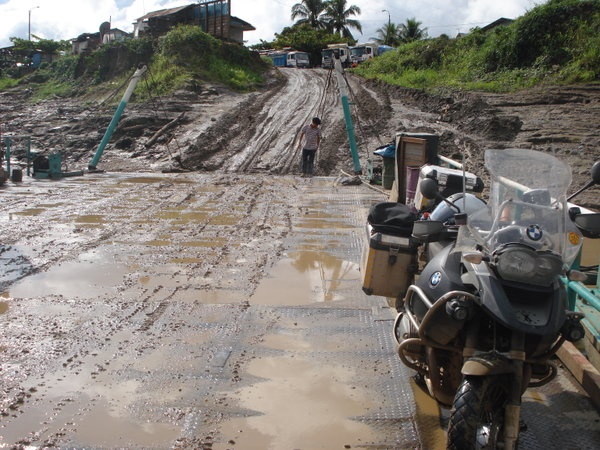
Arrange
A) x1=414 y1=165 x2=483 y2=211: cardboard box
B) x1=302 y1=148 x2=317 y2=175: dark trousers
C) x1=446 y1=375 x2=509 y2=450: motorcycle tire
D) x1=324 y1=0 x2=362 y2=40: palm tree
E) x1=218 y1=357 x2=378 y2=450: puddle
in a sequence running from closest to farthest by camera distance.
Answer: x1=446 y1=375 x2=509 y2=450: motorcycle tire, x1=218 y1=357 x2=378 y2=450: puddle, x1=414 y1=165 x2=483 y2=211: cardboard box, x1=302 y1=148 x2=317 y2=175: dark trousers, x1=324 y1=0 x2=362 y2=40: palm tree

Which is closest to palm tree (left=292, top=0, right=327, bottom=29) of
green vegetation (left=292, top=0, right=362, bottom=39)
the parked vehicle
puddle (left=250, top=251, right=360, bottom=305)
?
green vegetation (left=292, top=0, right=362, bottom=39)

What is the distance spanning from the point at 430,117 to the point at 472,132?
272cm

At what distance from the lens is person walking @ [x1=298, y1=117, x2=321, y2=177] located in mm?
14898

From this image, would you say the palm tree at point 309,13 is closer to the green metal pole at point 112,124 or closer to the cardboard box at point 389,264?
the green metal pole at point 112,124

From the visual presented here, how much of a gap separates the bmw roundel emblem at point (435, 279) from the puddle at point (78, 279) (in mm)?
3410

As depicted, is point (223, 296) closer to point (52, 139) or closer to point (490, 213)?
point (490, 213)

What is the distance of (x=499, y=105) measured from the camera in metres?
18.2

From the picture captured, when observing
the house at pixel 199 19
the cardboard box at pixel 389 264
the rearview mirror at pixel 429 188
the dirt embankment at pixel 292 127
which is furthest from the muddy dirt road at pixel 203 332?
the house at pixel 199 19

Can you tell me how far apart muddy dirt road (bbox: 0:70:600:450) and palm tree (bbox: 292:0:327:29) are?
49447mm

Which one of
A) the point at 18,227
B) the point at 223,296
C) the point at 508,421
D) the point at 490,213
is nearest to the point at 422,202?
the point at 223,296

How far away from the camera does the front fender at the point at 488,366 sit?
2.93 m

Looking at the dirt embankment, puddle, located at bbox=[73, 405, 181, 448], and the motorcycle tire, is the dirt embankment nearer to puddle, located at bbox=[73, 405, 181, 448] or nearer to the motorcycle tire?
the motorcycle tire

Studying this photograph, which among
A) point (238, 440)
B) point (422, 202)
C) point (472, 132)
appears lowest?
point (238, 440)

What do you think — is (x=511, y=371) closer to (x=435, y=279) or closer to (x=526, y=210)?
(x=435, y=279)
